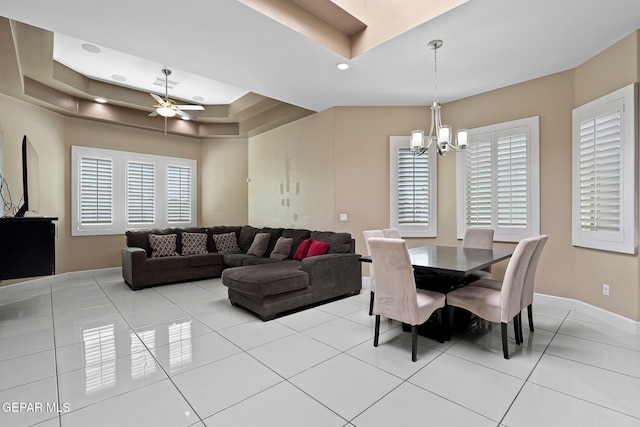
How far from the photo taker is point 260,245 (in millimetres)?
5562

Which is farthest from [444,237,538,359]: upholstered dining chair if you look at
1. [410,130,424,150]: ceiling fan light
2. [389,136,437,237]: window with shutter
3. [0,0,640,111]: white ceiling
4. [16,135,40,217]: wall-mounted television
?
[16,135,40,217]: wall-mounted television

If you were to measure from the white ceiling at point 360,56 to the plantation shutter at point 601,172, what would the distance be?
85 cm

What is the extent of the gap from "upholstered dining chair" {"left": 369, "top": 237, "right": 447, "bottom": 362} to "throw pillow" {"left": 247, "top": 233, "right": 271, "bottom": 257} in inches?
125

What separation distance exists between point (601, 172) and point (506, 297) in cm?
217

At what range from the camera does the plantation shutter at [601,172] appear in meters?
3.24

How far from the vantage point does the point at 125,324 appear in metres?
3.36

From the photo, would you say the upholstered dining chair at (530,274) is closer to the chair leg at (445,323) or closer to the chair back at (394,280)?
the chair leg at (445,323)

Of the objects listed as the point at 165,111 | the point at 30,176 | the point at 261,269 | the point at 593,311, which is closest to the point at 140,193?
the point at 30,176

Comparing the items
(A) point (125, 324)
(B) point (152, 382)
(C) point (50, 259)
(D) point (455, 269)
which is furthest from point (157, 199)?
(D) point (455, 269)

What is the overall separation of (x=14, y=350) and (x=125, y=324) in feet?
2.85

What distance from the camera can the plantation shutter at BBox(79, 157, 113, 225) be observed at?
19.0 ft

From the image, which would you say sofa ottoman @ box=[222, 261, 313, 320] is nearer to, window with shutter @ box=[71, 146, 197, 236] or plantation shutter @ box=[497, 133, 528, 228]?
plantation shutter @ box=[497, 133, 528, 228]

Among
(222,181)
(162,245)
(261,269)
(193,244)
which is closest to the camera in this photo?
(261,269)

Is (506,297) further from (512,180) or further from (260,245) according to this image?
(260,245)
